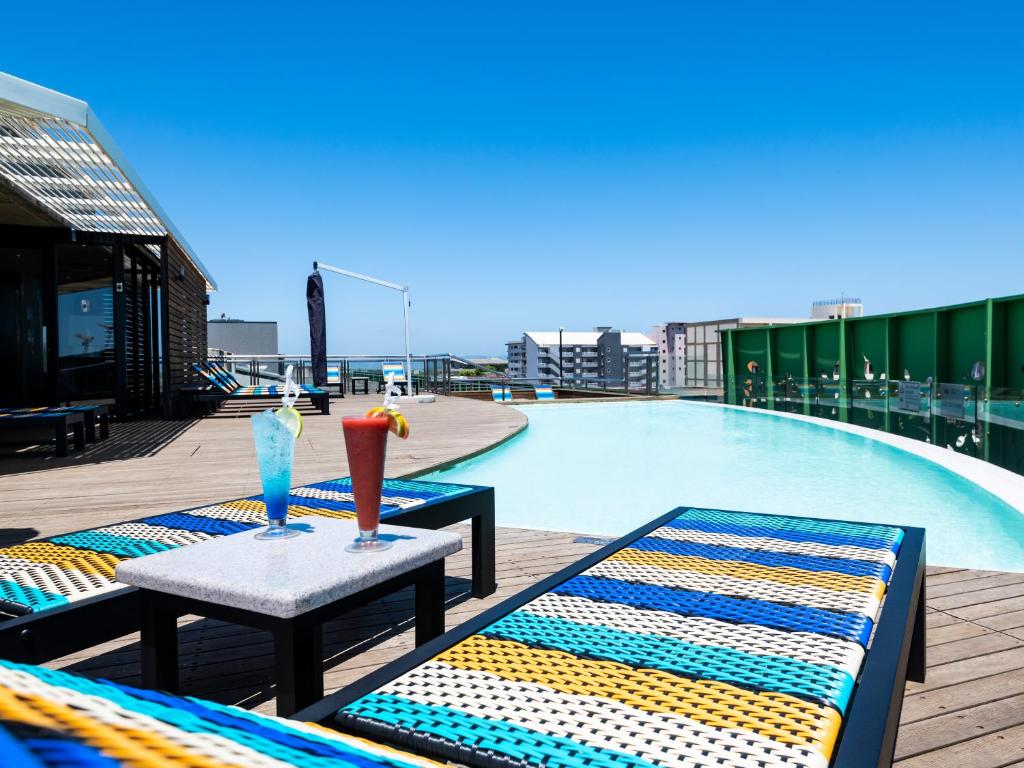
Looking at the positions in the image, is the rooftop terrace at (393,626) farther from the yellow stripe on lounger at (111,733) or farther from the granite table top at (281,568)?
the yellow stripe on lounger at (111,733)

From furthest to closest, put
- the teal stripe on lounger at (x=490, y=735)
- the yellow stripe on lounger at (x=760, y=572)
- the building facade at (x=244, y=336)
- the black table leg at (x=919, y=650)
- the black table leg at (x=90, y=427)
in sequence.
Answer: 1. the building facade at (x=244, y=336)
2. the black table leg at (x=90, y=427)
3. the black table leg at (x=919, y=650)
4. the yellow stripe on lounger at (x=760, y=572)
5. the teal stripe on lounger at (x=490, y=735)

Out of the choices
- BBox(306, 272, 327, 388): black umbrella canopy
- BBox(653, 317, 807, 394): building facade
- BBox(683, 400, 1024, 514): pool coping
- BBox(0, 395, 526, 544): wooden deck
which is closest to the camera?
BBox(0, 395, 526, 544): wooden deck

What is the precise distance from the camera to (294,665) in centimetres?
126

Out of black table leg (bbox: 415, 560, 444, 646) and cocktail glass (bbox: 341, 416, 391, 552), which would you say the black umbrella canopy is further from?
cocktail glass (bbox: 341, 416, 391, 552)

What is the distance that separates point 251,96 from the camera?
50.3ft

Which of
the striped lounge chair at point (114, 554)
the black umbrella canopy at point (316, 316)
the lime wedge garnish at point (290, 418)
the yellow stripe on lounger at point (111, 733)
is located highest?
the black umbrella canopy at point (316, 316)

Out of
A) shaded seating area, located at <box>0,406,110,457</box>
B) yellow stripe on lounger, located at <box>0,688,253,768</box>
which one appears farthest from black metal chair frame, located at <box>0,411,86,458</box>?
yellow stripe on lounger, located at <box>0,688,253,768</box>

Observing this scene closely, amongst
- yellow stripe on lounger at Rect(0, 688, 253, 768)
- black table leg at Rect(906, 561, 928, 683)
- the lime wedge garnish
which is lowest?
black table leg at Rect(906, 561, 928, 683)

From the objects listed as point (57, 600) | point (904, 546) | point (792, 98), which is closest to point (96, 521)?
point (57, 600)

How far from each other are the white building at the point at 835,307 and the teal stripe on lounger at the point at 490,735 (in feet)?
228

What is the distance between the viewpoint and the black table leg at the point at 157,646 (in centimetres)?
146

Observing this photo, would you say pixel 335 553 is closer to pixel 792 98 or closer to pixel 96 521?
pixel 96 521

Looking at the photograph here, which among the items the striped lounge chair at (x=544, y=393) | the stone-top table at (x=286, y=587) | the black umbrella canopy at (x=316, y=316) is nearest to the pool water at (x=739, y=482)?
the stone-top table at (x=286, y=587)

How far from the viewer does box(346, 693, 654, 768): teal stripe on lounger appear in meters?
0.77
